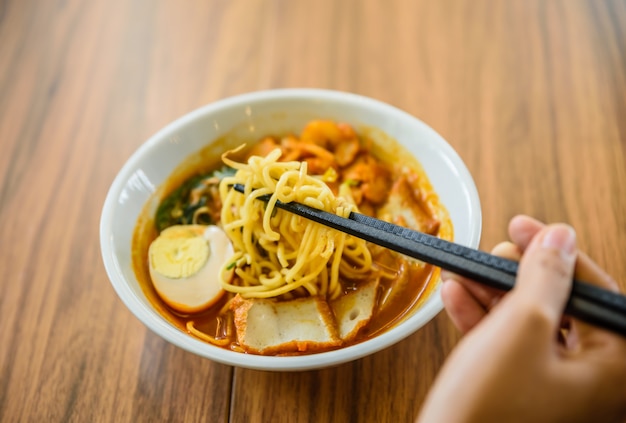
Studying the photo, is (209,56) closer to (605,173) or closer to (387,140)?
(387,140)

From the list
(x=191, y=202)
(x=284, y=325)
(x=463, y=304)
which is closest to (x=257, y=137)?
(x=191, y=202)

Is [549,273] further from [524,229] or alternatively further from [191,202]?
[191,202]

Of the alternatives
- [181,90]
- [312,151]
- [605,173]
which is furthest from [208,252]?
[605,173]

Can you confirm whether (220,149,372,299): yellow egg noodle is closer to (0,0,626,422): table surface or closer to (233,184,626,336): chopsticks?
(233,184,626,336): chopsticks

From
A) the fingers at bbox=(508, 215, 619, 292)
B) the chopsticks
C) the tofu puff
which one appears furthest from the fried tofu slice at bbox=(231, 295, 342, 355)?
the fingers at bbox=(508, 215, 619, 292)

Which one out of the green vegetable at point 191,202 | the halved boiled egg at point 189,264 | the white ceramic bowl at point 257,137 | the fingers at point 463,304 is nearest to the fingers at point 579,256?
the fingers at point 463,304

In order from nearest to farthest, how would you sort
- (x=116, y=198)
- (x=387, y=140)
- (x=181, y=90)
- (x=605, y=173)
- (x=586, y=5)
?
(x=116, y=198) → (x=387, y=140) → (x=605, y=173) → (x=181, y=90) → (x=586, y=5)
